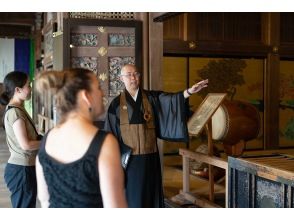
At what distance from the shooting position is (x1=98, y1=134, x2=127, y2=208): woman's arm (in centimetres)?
143

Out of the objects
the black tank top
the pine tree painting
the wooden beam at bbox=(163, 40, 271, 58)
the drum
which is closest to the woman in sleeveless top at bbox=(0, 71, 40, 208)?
the black tank top

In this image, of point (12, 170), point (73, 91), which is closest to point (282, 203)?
point (12, 170)

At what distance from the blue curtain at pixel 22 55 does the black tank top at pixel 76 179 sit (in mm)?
9993

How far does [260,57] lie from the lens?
7.17 m

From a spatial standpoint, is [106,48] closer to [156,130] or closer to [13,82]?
[156,130]

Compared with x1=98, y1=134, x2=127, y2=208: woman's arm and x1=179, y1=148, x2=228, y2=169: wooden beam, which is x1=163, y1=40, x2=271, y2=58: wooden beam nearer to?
x1=179, y1=148, x2=228, y2=169: wooden beam

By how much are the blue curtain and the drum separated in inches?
304

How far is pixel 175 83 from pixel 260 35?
1.58 m

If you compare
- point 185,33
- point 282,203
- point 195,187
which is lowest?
point 195,187

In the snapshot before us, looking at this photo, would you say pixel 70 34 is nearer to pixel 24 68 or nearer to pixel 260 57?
pixel 260 57

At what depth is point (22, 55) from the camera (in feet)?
37.0

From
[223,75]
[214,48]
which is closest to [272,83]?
[223,75]

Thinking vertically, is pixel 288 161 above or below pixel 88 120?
below

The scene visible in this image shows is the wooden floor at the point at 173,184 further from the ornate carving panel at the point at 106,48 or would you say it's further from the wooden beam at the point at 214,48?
the wooden beam at the point at 214,48
